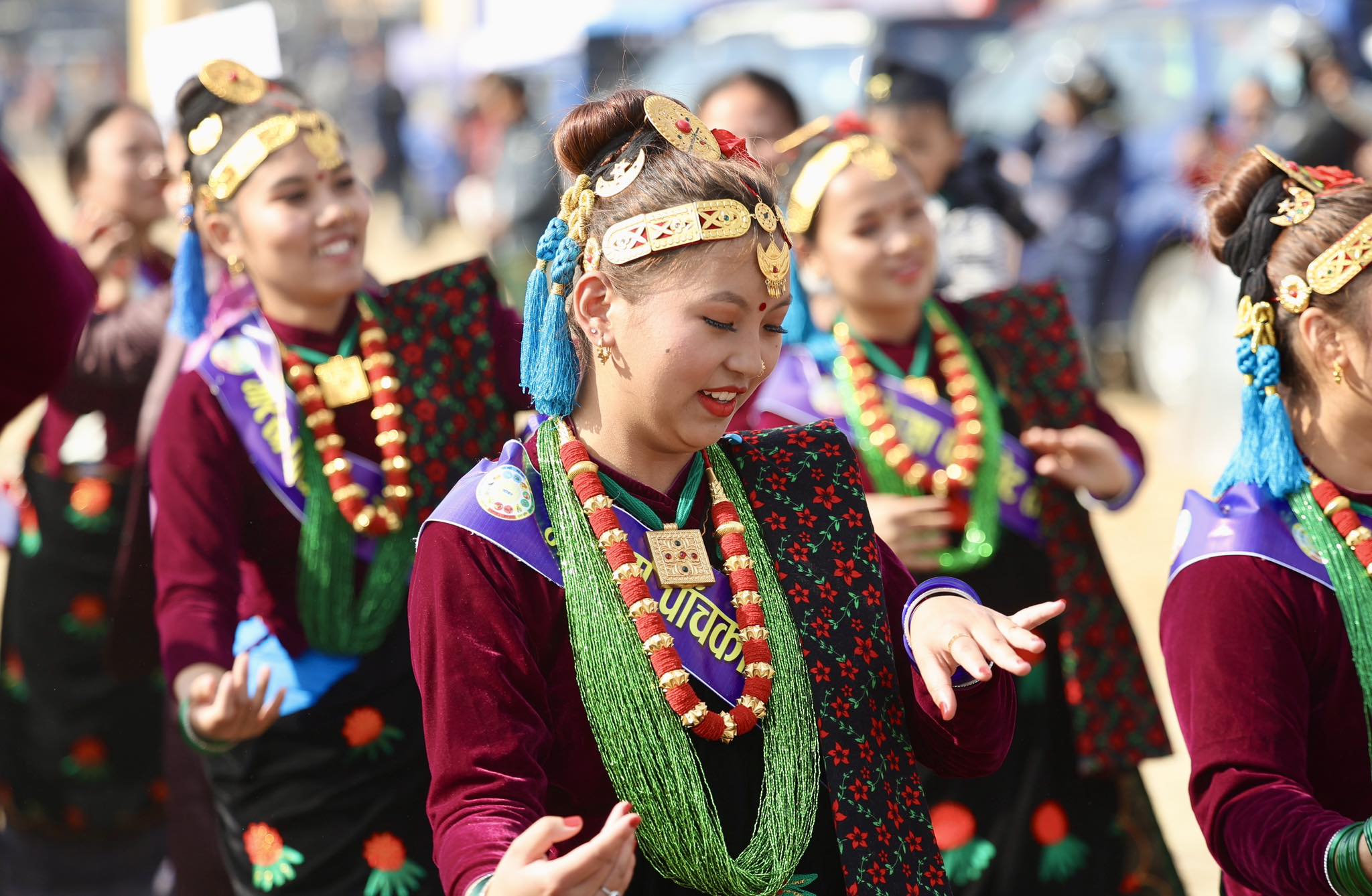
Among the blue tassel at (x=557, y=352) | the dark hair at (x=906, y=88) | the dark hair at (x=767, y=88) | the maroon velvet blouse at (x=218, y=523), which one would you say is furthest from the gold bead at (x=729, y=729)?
the dark hair at (x=906, y=88)

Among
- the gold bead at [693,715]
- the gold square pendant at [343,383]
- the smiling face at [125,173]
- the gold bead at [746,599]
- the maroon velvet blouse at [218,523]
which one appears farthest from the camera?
the smiling face at [125,173]

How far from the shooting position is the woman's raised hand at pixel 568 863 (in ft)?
6.28

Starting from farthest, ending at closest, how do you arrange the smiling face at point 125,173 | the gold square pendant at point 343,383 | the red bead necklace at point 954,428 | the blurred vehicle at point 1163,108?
the blurred vehicle at point 1163,108 → the smiling face at point 125,173 → the red bead necklace at point 954,428 → the gold square pendant at point 343,383

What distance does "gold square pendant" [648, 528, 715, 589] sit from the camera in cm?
239

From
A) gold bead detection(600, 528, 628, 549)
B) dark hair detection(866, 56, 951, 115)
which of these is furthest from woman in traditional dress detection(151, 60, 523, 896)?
dark hair detection(866, 56, 951, 115)

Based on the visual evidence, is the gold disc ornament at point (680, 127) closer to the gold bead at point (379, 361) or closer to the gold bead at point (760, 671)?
the gold bead at point (760, 671)

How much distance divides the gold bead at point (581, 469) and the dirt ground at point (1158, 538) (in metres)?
2.29

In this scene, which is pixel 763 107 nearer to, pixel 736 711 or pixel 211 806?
pixel 211 806

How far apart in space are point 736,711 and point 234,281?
2.47m

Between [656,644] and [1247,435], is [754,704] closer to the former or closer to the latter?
[656,644]

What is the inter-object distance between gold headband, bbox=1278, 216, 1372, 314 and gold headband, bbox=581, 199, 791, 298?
0.92 meters

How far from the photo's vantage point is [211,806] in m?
4.05

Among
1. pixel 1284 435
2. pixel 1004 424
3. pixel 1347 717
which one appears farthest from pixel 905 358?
pixel 1347 717

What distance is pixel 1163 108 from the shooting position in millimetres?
11461
